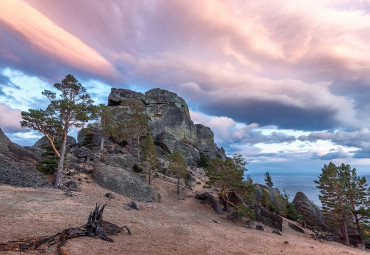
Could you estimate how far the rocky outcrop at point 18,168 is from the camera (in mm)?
20516

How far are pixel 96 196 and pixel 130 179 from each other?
288 inches

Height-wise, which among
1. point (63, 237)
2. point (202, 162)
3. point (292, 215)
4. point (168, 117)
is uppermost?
point (168, 117)

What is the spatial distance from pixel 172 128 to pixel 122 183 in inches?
1886

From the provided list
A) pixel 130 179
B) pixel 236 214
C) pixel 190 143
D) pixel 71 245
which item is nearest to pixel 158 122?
pixel 190 143

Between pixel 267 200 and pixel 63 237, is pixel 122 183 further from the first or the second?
pixel 267 200

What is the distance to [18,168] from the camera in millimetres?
22047

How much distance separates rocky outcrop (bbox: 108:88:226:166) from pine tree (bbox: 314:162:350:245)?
39291 millimetres

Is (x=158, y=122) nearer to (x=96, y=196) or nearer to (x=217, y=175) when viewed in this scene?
(x=217, y=175)

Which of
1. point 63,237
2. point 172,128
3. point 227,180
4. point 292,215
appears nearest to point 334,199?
point 292,215

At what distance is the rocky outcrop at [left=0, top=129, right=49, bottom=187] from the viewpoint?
67.3ft

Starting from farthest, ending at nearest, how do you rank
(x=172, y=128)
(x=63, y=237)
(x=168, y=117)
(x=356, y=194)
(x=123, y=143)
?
(x=168, y=117), (x=172, y=128), (x=123, y=143), (x=356, y=194), (x=63, y=237)

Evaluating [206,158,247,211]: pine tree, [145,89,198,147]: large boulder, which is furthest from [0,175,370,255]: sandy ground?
[145,89,198,147]: large boulder

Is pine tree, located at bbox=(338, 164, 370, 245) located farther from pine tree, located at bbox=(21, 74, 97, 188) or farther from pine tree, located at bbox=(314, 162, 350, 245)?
pine tree, located at bbox=(21, 74, 97, 188)

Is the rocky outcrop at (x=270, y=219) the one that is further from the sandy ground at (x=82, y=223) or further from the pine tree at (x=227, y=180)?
the sandy ground at (x=82, y=223)
